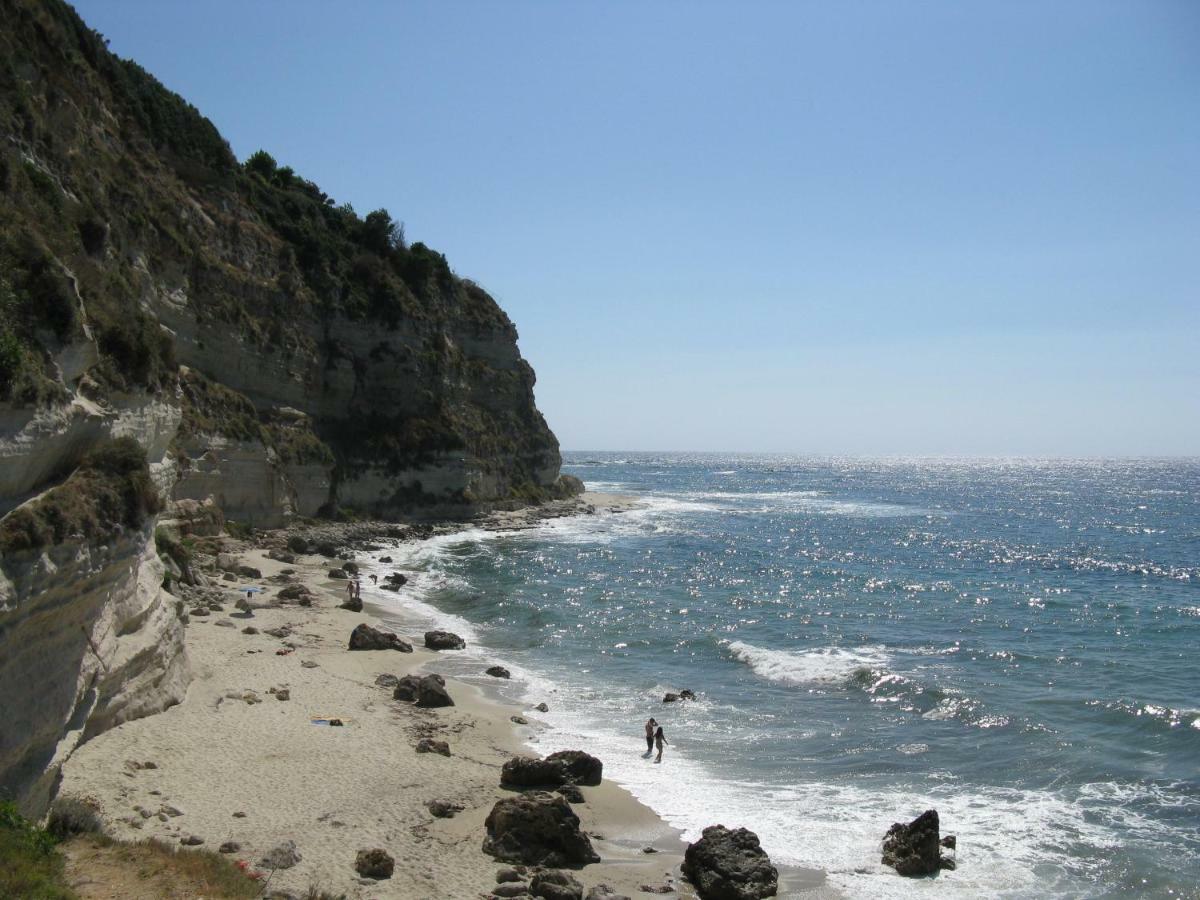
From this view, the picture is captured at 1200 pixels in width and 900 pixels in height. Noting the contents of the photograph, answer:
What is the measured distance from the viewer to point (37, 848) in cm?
1082

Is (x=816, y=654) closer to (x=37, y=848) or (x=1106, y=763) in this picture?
(x=1106, y=763)

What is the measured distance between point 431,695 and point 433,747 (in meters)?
3.63

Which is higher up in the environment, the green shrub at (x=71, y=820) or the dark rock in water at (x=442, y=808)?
the green shrub at (x=71, y=820)

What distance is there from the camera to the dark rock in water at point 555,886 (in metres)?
13.3

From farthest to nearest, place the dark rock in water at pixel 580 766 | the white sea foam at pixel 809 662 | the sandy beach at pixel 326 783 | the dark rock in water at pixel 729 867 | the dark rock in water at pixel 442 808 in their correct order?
the white sea foam at pixel 809 662, the dark rock in water at pixel 580 766, the dark rock in water at pixel 442 808, the sandy beach at pixel 326 783, the dark rock in water at pixel 729 867

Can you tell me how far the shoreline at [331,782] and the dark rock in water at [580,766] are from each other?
0.38 m

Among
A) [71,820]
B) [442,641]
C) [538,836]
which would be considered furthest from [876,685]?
[71,820]

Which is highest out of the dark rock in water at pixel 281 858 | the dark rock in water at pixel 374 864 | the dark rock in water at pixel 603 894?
the dark rock in water at pixel 281 858

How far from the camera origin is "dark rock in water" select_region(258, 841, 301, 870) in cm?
1323

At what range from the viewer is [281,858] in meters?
13.4

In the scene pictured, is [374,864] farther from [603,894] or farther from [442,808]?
[603,894]

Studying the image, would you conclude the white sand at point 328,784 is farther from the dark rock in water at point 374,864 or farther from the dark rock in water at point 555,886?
the dark rock in water at point 555,886

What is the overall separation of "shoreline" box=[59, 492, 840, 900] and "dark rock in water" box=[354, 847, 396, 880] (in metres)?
0.19

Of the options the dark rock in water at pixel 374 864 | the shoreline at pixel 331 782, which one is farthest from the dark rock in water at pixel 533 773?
the dark rock in water at pixel 374 864
